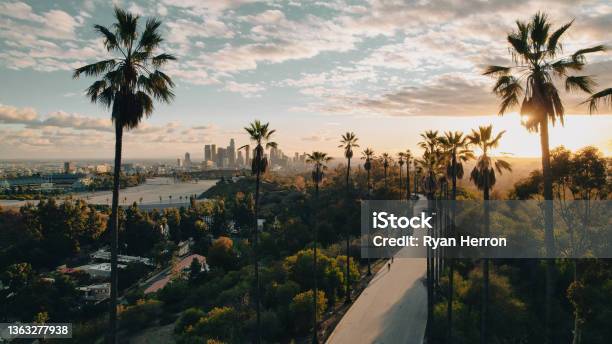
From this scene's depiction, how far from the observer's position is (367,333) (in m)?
26.1

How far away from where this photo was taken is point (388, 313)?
29.4 metres

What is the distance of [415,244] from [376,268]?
42.0ft

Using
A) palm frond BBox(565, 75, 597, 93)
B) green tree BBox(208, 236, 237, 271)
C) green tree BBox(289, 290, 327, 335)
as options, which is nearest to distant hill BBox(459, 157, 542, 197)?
palm frond BBox(565, 75, 597, 93)

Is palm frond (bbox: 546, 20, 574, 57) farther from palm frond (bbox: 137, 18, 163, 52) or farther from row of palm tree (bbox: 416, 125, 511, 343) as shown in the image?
palm frond (bbox: 137, 18, 163, 52)

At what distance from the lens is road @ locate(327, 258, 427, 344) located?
84.0ft

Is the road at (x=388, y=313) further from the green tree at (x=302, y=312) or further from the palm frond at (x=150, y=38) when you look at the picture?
the palm frond at (x=150, y=38)

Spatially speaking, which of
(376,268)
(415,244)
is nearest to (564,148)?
(376,268)

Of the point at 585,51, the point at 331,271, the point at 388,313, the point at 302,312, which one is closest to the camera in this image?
the point at 585,51

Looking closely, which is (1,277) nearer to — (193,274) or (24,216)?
(193,274)

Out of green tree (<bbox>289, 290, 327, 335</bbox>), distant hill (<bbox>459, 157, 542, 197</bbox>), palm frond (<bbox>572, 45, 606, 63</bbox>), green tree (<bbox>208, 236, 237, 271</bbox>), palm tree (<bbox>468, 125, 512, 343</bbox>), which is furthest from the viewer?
green tree (<bbox>208, 236, 237, 271</bbox>)

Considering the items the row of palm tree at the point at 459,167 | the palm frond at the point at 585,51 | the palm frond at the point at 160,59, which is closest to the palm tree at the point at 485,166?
the row of palm tree at the point at 459,167

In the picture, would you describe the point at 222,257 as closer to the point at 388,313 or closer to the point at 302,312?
the point at 302,312

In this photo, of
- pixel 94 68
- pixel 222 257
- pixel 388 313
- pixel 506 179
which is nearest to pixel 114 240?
pixel 94 68

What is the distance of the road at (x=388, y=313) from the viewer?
25.6m
